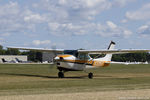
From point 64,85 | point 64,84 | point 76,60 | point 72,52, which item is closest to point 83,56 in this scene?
point 76,60

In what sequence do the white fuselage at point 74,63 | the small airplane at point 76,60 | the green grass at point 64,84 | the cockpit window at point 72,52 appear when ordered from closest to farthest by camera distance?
the green grass at point 64,84, the white fuselage at point 74,63, the small airplane at point 76,60, the cockpit window at point 72,52

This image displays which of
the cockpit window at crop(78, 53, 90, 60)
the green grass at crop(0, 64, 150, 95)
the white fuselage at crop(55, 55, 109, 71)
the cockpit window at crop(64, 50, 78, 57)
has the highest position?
the cockpit window at crop(64, 50, 78, 57)

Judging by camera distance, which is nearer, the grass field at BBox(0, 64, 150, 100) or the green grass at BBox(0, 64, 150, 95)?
the grass field at BBox(0, 64, 150, 100)

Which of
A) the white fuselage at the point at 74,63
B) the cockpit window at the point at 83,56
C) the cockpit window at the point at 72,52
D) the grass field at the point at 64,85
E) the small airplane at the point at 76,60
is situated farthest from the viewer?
the cockpit window at the point at 83,56

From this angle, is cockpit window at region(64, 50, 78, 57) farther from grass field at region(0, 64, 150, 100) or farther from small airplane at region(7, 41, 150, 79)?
grass field at region(0, 64, 150, 100)

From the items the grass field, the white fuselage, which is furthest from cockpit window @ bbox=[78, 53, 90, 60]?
the grass field

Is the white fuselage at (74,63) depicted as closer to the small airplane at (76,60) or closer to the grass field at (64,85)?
the small airplane at (76,60)

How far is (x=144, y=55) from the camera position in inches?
7367

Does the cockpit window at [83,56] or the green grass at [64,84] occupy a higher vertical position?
the cockpit window at [83,56]

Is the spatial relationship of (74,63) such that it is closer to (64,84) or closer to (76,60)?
(76,60)

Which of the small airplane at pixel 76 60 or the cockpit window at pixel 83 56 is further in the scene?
the cockpit window at pixel 83 56

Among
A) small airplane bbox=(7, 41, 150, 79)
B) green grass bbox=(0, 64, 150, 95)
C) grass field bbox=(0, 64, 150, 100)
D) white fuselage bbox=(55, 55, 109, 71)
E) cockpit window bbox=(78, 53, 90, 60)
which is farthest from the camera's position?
cockpit window bbox=(78, 53, 90, 60)

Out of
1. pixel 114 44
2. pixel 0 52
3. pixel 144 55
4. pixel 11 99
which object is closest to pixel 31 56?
pixel 0 52

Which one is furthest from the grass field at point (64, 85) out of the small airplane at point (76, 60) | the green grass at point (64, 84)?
the small airplane at point (76, 60)
